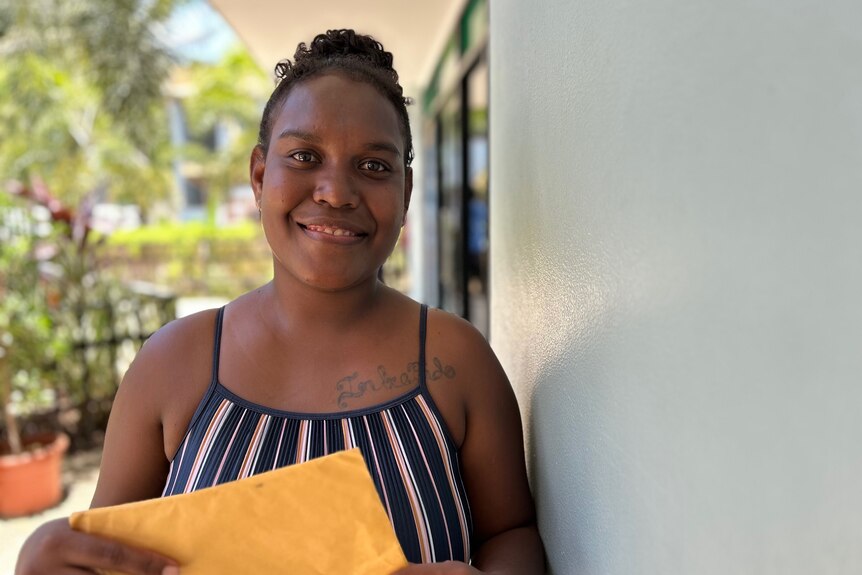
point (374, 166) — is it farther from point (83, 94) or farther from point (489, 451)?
point (83, 94)

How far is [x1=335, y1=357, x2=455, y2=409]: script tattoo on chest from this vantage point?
1218 mm

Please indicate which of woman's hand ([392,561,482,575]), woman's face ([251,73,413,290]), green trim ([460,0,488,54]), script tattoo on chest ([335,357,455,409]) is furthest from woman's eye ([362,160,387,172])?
green trim ([460,0,488,54])

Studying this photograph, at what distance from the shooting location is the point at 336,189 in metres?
1.16

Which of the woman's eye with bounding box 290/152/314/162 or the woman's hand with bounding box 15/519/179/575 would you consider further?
the woman's eye with bounding box 290/152/314/162

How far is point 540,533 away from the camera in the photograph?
131 centimetres

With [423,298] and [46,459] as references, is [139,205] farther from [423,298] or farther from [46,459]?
[46,459]

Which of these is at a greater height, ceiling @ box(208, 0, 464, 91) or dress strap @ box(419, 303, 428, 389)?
ceiling @ box(208, 0, 464, 91)

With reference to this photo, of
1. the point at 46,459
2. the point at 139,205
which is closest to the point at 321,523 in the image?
the point at 46,459

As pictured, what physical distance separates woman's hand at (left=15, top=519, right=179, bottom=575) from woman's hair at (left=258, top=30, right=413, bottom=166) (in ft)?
2.30

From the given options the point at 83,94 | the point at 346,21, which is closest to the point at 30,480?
the point at 346,21

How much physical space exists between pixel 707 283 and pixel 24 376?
204 inches

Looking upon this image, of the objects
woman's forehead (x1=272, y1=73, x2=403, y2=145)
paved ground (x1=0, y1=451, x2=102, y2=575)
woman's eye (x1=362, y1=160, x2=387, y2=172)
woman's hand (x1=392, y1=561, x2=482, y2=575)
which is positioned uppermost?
woman's forehead (x1=272, y1=73, x2=403, y2=145)

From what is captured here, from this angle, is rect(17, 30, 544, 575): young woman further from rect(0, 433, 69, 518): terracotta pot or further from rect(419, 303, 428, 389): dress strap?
rect(0, 433, 69, 518): terracotta pot

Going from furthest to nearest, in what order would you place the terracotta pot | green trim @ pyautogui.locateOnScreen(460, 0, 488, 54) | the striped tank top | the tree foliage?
1. the tree foliage
2. the terracotta pot
3. green trim @ pyautogui.locateOnScreen(460, 0, 488, 54)
4. the striped tank top
